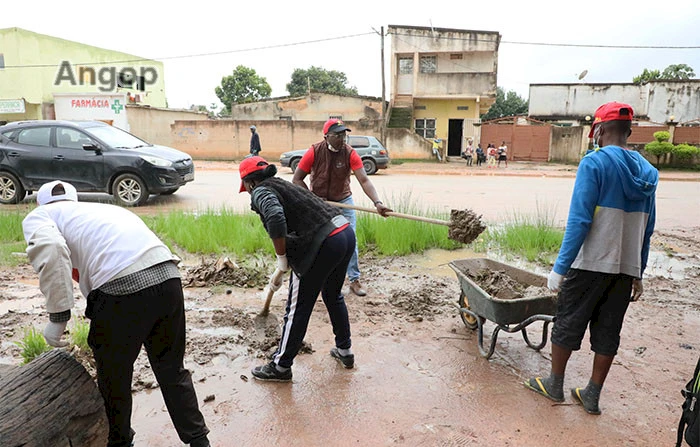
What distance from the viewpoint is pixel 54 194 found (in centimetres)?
223

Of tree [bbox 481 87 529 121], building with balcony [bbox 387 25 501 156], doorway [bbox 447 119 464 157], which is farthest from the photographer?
tree [bbox 481 87 529 121]

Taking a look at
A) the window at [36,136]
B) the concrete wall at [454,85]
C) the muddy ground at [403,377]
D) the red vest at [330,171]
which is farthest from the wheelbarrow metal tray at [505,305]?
the concrete wall at [454,85]

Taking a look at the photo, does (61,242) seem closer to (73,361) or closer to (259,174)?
(73,361)

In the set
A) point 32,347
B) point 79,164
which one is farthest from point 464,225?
point 79,164

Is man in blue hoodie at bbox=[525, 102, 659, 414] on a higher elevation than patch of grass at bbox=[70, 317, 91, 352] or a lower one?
higher

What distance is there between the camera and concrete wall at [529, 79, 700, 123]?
1158 inches

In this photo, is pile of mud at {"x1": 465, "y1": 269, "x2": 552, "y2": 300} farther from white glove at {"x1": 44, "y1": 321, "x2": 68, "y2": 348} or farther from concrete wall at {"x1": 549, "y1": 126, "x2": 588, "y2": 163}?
concrete wall at {"x1": 549, "y1": 126, "x2": 588, "y2": 163}

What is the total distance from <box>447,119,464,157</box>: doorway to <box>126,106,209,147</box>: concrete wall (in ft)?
46.3

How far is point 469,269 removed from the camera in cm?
421

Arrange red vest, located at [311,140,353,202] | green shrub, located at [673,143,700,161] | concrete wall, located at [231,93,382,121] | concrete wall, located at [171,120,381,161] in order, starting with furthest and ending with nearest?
concrete wall, located at [231,93,382,121], concrete wall, located at [171,120,381,161], green shrub, located at [673,143,700,161], red vest, located at [311,140,353,202]

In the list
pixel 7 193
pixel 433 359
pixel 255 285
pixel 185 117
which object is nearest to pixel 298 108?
pixel 185 117

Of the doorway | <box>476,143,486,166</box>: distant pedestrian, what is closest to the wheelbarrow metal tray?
<box>476,143,486,166</box>: distant pedestrian

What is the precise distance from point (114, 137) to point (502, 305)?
363 inches

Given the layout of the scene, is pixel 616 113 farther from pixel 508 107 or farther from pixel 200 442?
pixel 508 107
